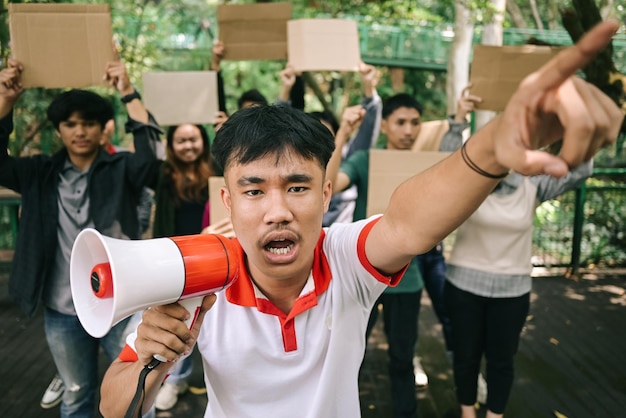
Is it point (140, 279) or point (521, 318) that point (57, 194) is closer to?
point (140, 279)

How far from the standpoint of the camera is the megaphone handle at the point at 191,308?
129 cm

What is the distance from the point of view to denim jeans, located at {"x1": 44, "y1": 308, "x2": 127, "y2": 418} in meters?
2.72

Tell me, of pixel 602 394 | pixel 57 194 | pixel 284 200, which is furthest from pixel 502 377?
pixel 57 194

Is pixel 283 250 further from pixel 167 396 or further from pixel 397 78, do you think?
pixel 397 78

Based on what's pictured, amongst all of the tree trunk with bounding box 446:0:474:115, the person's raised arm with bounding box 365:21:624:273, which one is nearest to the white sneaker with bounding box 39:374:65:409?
the person's raised arm with bounding box 365:21:624:273

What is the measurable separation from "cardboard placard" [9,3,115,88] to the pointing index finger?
8.43 feet

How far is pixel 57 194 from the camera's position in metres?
2.79

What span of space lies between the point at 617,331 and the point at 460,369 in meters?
2.68

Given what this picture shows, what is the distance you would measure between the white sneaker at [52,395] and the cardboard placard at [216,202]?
75.0 inches

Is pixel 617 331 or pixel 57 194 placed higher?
pixel 57 194

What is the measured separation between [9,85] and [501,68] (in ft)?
8.84

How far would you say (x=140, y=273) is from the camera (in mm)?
1148

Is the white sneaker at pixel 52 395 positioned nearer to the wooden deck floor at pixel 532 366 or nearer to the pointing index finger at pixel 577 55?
the wooden deck floor at pixel 532 366

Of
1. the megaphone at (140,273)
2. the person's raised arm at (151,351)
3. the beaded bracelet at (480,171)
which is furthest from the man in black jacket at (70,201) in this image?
the beaded bracelet at (480,171)
